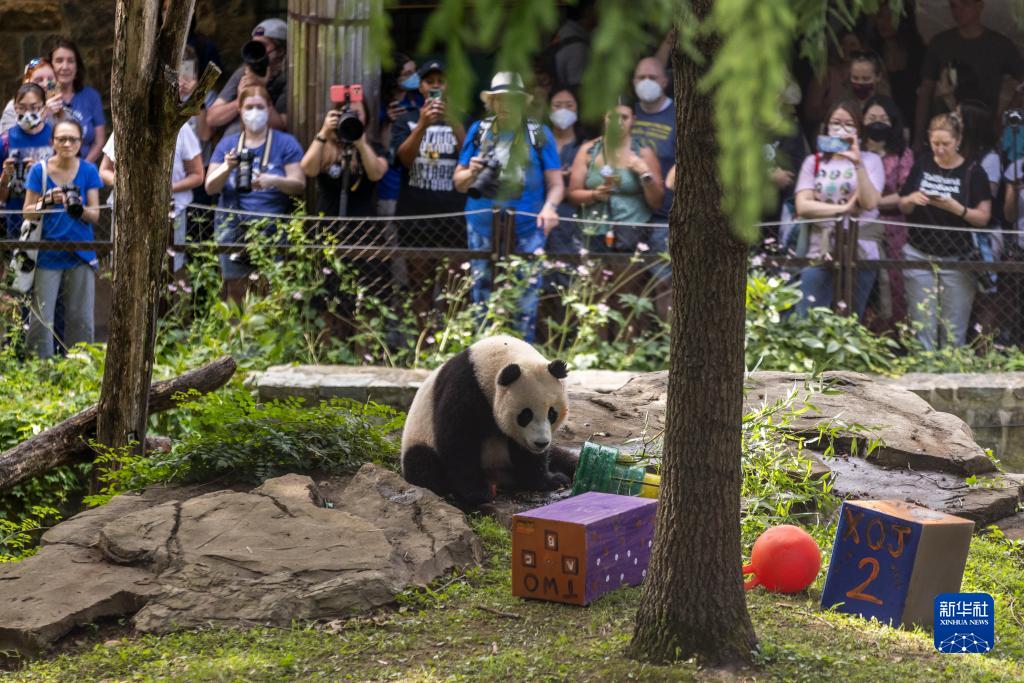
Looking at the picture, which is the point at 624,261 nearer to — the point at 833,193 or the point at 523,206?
the point at 523,206

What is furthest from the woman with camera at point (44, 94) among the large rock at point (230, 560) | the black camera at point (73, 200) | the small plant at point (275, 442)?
the large rock at point (230, 560)

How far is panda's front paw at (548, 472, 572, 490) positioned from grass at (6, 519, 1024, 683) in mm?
1071

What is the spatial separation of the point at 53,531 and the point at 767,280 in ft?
16.8

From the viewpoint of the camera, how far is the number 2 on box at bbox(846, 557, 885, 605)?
4293 mm

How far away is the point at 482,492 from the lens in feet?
17.5

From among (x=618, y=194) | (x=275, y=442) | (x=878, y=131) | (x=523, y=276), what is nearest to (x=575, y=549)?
(x=275, y=442)

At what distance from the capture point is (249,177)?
852 centimetres

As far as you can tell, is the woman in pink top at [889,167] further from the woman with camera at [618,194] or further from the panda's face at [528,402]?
the panda's face at [528,402]

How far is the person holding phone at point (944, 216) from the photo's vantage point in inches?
330

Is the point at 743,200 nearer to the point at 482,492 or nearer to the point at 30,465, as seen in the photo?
the point at 482,492

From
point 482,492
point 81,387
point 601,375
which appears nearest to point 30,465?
point 81,387

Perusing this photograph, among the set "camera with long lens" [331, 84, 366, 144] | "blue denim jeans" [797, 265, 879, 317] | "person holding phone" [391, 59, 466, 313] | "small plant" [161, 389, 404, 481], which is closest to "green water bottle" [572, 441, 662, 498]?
"small plant" [161, 389, 404, 481]

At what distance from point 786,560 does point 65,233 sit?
239 inches

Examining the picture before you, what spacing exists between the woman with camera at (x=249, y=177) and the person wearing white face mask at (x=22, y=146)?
1324 millimetres
